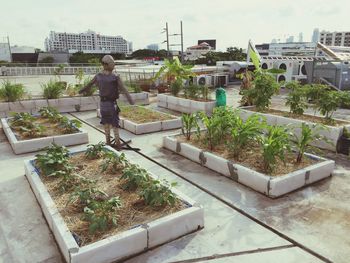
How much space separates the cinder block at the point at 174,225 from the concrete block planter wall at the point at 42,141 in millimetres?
4204

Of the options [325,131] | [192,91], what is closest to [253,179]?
[325,131]

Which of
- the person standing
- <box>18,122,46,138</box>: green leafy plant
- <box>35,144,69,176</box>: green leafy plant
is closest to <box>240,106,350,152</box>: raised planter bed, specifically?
the person standing

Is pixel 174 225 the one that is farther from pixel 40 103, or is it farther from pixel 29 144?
pixel 40 103

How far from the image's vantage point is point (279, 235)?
3.77 meters

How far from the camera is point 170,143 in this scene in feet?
23.1

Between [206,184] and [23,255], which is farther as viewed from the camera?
[206,184]

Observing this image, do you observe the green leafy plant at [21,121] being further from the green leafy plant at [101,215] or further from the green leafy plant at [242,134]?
the green leafy plant at [242,134]

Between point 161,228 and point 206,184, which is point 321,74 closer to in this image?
point 206,184

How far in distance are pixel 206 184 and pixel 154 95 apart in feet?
36.7

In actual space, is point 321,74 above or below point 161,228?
above

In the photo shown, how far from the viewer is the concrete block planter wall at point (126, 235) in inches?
123

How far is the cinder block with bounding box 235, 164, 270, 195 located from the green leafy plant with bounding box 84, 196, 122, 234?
7.67 feet

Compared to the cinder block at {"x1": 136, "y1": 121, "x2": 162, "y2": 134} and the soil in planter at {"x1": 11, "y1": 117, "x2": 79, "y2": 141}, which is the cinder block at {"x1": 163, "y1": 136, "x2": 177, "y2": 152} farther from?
the soil in planter at {"x1": 11, "y1": 117, "x2": 79, "y2": 141}

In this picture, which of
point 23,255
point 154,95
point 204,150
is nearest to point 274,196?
point 204,150
